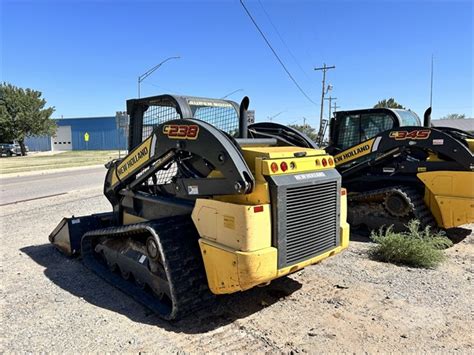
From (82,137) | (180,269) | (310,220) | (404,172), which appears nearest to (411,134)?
(404,172)

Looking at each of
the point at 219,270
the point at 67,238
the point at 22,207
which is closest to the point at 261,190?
the point at 219,270

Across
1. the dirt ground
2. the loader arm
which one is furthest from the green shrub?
the loader arm

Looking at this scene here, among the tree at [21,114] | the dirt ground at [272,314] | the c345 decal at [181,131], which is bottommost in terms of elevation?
the dirt ground at [272,314]

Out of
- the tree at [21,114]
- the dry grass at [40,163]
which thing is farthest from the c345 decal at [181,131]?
the tree at [21,114]

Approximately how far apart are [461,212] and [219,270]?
14.6 feet

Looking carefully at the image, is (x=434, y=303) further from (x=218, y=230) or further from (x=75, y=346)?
(x=75, y=346)

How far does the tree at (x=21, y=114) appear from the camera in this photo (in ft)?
127

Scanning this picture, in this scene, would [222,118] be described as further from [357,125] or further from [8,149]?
[8,149]

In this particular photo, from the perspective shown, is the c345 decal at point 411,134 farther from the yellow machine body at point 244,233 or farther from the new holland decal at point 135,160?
the new holland decal at point 135,160

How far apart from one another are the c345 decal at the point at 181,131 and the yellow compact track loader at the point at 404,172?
4.16 metres

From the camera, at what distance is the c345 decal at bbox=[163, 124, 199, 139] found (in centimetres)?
363

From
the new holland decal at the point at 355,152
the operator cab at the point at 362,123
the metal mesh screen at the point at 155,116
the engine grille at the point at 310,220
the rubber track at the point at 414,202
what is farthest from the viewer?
the operator cab at the point at 362,123

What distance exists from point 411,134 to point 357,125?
1583mm

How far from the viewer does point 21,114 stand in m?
39.0
